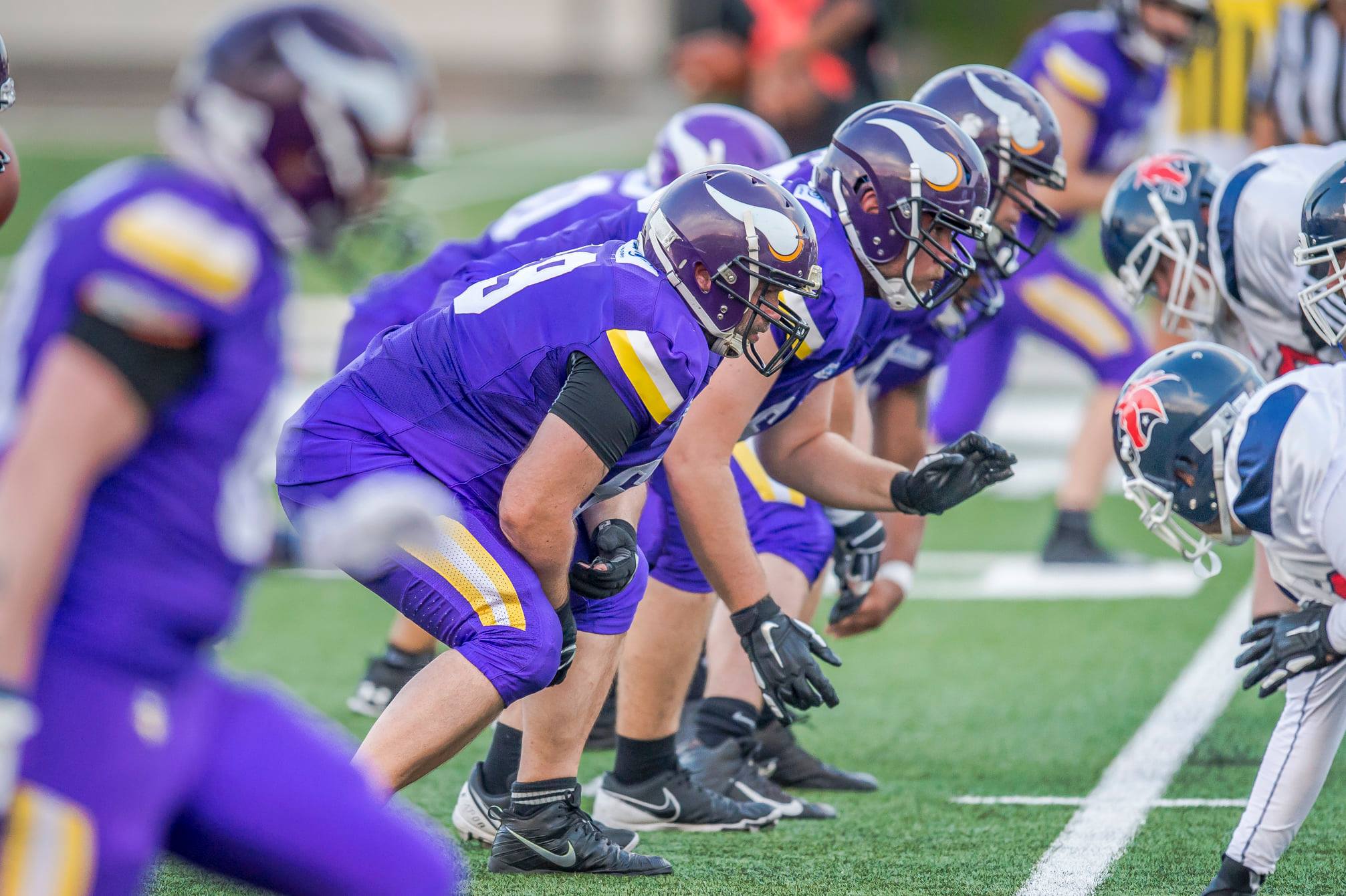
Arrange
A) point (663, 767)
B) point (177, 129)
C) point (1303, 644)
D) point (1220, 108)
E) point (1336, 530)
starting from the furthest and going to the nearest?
point (1220, 108), point (663, 767), point (1303, 644), point (1336, 530), point (177, 129)

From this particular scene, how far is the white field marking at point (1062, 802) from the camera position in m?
4.08

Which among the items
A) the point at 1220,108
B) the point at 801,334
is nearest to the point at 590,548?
the point at 801,334

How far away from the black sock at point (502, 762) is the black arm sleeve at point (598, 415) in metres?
1.07

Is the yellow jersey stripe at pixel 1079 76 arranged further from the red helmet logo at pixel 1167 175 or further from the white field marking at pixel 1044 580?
the red helmet logo at pixel 1167 175

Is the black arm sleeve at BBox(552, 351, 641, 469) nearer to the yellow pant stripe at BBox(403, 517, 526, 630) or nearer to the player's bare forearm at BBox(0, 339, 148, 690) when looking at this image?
the yellow pant stripe at BBox(403, 517, 526, 630)

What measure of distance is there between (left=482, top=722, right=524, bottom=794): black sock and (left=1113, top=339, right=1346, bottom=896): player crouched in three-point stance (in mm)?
1494

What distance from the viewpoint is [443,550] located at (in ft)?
10.6

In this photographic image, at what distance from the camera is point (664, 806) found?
3994 mm

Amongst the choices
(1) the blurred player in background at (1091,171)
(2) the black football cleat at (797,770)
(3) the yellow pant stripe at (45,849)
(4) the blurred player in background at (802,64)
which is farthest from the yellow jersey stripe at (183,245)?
(4) the blurred player in background at (802,64)

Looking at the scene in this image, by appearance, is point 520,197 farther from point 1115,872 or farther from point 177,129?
point 177,129

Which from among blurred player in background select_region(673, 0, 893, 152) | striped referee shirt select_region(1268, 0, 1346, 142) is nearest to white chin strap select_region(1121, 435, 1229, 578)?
striped referee shirt select_region(1268, 0, 1346, 142)

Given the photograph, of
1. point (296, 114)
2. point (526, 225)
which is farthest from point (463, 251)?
point (296, 114)

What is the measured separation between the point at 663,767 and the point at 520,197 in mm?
12378

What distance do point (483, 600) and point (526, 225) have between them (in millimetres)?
1746
